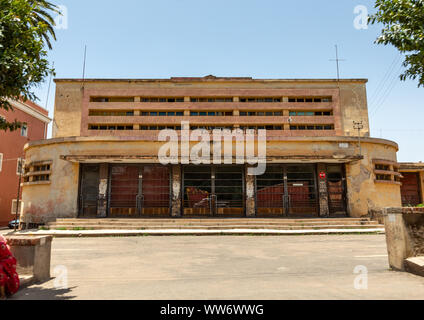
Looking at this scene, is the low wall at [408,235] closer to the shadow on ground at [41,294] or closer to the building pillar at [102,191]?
the shadow on ground at [41,294]

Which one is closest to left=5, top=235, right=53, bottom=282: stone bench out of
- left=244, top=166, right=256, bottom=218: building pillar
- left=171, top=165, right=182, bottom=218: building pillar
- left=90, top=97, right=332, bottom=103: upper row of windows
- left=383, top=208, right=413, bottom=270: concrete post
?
left=383, top=208, right=413, bottom=270: concrete post

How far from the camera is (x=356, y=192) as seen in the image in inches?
758

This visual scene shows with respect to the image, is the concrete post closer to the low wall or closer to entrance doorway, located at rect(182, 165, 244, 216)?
the low wall

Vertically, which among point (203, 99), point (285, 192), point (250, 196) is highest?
point (203, 99)

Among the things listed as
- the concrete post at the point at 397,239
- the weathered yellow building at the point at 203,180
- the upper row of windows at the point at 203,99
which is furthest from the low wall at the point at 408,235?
the upper row of windows at the point at 203,99

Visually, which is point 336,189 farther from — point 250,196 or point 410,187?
point 410,187

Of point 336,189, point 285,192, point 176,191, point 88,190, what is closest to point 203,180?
point 176,191

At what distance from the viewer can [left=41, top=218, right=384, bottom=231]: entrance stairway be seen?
1678 centimetres

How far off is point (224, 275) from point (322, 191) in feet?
49.9

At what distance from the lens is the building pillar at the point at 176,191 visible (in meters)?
19.2

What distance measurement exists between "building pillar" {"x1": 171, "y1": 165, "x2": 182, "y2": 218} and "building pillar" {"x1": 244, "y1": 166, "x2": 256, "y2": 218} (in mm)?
4318

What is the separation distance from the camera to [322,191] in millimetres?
19516

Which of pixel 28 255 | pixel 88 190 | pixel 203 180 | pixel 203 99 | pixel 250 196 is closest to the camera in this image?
pixel 28 255
